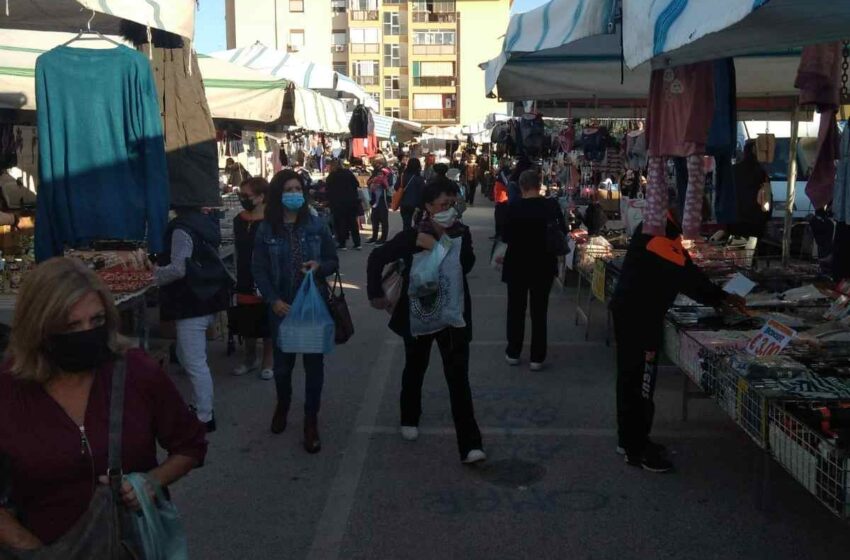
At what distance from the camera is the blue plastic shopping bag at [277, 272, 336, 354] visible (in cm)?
528

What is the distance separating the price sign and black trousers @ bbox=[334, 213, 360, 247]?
1228 centimetres

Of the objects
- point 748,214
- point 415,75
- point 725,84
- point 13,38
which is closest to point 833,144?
point 725,84

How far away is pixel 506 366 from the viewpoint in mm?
7613

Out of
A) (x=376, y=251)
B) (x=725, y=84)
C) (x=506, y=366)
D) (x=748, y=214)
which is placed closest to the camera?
→ (x=376, y=251)

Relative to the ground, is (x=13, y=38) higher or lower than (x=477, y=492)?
higher

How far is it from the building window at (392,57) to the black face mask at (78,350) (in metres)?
71.7

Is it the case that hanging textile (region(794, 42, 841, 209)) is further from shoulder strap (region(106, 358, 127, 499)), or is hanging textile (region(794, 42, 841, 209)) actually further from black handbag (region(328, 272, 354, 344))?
shoulder strap (region(106, 358, 127, 499))

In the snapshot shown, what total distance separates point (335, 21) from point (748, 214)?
67356 millimetres

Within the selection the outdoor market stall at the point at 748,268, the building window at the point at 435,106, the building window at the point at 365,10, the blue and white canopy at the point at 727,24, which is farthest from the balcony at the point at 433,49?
the blue and white canopy at the point at 727,24

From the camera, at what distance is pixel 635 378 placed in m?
5.08

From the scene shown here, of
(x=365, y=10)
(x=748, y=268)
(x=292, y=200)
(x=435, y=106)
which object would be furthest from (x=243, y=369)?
(x=365, y=10)

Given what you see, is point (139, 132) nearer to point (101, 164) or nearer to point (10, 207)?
point (101, 164)

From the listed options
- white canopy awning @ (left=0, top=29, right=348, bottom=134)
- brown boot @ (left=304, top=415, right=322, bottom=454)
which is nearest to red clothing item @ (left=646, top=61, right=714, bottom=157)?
brown boot @ (left=304, top=415, right=322, bottom=454)

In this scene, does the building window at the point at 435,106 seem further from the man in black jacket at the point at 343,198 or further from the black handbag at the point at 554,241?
the black handbag at the point at 554,241
